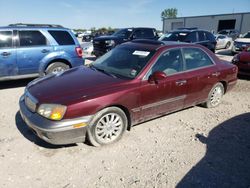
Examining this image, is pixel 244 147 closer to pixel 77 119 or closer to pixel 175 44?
pixel 175 44

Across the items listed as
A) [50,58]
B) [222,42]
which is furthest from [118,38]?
[222,42]

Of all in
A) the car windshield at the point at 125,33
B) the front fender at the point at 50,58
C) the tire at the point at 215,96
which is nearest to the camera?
the tire at the point at 215,96

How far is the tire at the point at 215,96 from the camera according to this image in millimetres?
5105

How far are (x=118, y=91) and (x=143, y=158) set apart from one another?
1045 millimetres

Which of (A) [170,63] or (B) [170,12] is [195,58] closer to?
(A) [170,63]

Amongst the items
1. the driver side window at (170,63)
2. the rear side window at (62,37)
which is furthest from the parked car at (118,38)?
the driver side window at (170,63)

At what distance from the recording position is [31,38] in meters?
6.39

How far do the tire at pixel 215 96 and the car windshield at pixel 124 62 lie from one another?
77.6 inches

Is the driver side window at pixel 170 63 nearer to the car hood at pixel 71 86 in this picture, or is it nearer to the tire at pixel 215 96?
the car hood at pixel 71 86

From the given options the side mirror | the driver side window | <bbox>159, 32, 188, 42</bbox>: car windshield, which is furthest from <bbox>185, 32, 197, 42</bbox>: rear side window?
the side mirror

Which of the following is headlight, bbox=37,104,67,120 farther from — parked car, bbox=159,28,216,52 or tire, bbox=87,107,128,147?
parked car, bbox=159,28,216,52

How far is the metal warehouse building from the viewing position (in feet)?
122

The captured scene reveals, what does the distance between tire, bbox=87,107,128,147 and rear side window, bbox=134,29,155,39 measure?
400 inches

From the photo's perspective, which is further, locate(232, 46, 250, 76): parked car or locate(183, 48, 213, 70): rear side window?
locate(232, 46, 250, 76): parked car
